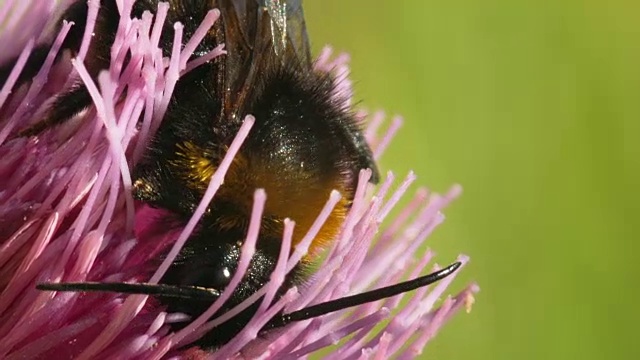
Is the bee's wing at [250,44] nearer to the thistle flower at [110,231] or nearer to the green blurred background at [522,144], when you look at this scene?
the thistle flower at [110,231]

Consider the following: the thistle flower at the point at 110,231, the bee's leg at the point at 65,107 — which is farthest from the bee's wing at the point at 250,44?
the bee's leg at the point at 65,107

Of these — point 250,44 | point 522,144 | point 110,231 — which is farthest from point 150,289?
point 522,144

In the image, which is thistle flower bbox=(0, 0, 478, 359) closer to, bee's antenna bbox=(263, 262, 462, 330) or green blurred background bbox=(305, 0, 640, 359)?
bee's antenna bbox=(263, 262, 462, 330)

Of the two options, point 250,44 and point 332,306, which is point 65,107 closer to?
point 250,44

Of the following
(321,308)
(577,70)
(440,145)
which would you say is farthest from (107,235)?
(577,70)

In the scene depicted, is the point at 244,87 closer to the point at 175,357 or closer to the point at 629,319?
the point at 175,357

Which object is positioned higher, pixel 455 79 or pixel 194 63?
Result: pixel 455 79
